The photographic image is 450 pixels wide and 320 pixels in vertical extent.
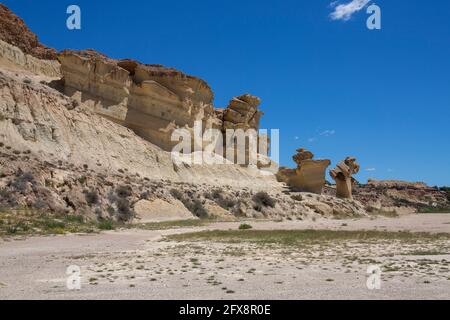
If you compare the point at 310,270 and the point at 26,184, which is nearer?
the point at 310,270

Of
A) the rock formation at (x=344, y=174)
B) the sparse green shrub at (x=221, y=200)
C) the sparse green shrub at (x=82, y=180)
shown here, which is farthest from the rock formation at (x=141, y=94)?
the rock formation at (x=344, y=174)

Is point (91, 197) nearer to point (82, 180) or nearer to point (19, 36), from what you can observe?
point (82, 180)

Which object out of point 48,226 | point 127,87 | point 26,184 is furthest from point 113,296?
point 127,87

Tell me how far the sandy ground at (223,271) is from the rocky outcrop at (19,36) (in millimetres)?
35616

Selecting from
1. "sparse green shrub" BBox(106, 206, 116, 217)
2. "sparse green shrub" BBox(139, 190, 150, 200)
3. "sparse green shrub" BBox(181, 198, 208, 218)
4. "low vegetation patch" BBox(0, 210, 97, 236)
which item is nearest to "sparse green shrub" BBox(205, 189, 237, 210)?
"sparse green shrub" BBox(181, 198, 208, 218)

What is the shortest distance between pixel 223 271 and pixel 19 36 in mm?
45134

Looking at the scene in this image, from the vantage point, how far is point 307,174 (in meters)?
54.0

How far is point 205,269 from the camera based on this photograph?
10.4m

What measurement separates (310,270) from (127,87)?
3682 cm

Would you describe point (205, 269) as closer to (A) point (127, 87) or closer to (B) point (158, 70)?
(A) point (127, 87)

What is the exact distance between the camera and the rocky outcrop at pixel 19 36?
44.3 metres

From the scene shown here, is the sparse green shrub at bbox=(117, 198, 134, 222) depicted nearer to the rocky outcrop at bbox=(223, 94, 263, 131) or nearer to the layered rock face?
the layered rock face

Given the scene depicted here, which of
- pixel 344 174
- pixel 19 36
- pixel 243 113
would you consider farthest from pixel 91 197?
pixel 344 174
